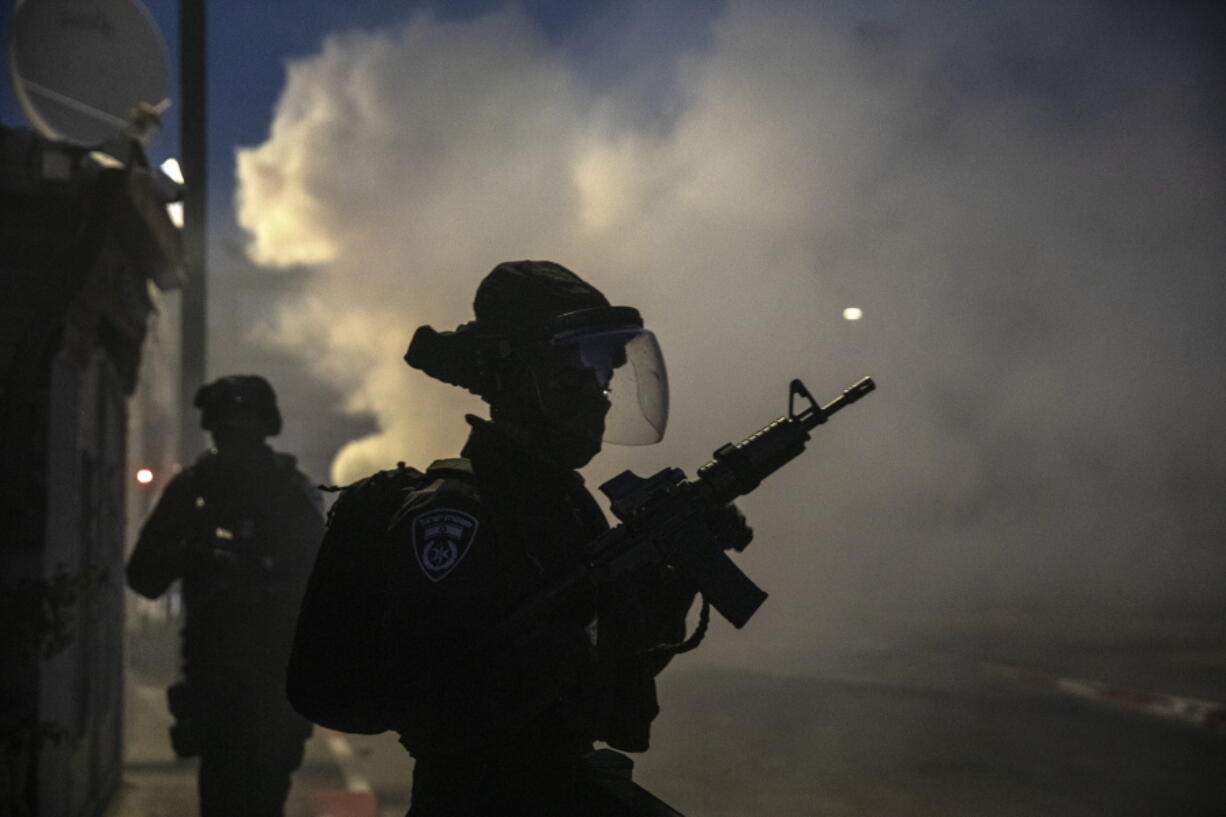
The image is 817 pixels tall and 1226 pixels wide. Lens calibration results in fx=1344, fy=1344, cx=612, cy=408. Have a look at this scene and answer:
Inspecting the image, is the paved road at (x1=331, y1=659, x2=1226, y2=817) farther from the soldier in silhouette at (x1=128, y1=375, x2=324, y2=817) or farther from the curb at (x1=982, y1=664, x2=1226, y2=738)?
the soldier in silhouette at (x1=128, y1=375, x2=324, y2=817)

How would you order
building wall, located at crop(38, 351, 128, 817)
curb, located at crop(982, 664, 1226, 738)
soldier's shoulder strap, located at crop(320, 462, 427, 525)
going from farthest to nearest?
curb, located at crop(982, 664, 1226, 738) → building wall, located at crop(38, 351, 128, 817) → soldier's shoulder strap, located at crop(320, 462, 427, 525)

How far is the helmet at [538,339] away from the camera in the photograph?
2203 mm

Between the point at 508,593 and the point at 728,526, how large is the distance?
56cm

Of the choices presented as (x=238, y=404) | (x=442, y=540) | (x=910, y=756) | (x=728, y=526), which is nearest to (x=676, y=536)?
(x=728, y=526)

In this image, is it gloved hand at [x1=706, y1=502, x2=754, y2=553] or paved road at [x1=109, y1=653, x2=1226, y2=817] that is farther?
paved road at [x1=109, y1=653, x2=1226, y2=817]

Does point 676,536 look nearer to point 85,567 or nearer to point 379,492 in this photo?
point 379,492

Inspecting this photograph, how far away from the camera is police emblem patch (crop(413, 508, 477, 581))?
74.7 inches

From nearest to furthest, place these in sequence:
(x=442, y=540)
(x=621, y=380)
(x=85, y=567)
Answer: (x=442, y=540), (x=621, y=380), (x=85, y=567)

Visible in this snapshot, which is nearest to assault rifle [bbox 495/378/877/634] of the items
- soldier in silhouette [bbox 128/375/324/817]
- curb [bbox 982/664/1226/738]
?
soldier in silhouette [bbox 128/375/324/817]

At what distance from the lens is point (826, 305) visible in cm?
1605

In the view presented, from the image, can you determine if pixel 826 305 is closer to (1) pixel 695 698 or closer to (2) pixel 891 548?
(2) pixel 891 548

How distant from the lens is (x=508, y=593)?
1.95m

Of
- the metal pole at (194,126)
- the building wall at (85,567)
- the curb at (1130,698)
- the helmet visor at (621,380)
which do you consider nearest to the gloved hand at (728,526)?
the helmet visor at (621,380)

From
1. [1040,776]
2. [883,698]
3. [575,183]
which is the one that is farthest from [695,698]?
[575,183]
